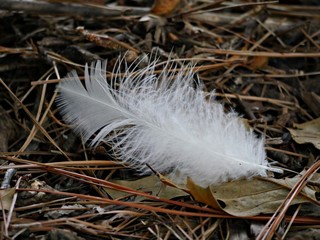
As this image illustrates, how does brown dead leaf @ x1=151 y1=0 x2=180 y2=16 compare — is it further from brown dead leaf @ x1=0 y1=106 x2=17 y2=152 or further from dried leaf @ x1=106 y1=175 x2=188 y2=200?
dried leaf @ x1=106 y1=175 x2=188 y2=200

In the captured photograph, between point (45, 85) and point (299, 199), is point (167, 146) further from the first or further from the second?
point (45, 85)

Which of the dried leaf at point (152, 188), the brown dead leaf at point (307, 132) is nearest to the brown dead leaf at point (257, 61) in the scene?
the brown dead leaf at point (307, 132)

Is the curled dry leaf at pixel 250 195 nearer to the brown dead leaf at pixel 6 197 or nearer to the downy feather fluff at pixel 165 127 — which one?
the downy feather fluff at pixel 165 127

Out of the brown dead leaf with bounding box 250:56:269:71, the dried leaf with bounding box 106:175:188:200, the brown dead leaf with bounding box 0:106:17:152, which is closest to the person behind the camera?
the dried leaf with bounding box 106:175:188:200

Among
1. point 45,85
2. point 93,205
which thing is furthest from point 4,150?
point 93,205

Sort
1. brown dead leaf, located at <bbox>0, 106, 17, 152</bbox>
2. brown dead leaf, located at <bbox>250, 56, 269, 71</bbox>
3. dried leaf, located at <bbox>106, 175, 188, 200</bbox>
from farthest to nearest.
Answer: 1. brown dead leaf, located at <bbox>250, 56, 269, 71</bbox>
2. brown dead leaf, located at <bbox>0, 106, 17, 152</bbox>
3. dried leaf, located at <bbox>106, 175, 188, 200</bbox>

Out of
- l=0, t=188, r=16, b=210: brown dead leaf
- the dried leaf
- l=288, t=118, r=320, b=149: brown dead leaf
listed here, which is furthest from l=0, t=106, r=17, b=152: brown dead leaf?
l=288, t=118, r=320, b=149: brown dead leaf
